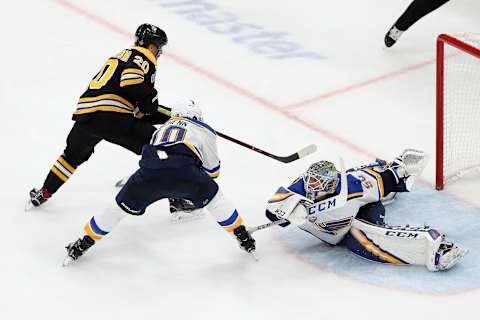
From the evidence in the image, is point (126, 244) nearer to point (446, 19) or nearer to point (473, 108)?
point (473, 108)

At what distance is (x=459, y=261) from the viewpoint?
12.7 ft

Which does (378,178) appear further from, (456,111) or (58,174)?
(58,174)

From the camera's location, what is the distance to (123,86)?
404 cm

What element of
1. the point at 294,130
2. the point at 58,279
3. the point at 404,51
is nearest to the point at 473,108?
the point at 294,130

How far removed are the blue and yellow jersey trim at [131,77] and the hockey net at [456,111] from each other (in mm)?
1290

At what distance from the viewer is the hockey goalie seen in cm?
380

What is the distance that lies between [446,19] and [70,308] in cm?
350

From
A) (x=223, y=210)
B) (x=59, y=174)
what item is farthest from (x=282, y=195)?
(x=59, y=174)

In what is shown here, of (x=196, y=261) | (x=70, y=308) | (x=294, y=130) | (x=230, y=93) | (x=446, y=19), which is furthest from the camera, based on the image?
(x=446, y=19)

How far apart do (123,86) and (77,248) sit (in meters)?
0.66

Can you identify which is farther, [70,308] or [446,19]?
[446,19]

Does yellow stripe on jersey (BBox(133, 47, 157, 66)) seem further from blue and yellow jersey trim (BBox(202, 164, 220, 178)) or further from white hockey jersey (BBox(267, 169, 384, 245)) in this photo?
white hockey jersey (BBox(267, 169, 384, 245))

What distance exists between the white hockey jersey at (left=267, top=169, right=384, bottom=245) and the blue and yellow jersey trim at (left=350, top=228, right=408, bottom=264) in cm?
7

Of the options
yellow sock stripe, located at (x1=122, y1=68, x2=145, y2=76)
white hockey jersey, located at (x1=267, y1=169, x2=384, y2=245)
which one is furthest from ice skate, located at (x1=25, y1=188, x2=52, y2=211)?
white hockey jersey, located at (x1=267, y1=169, x2=384, y2=245)
